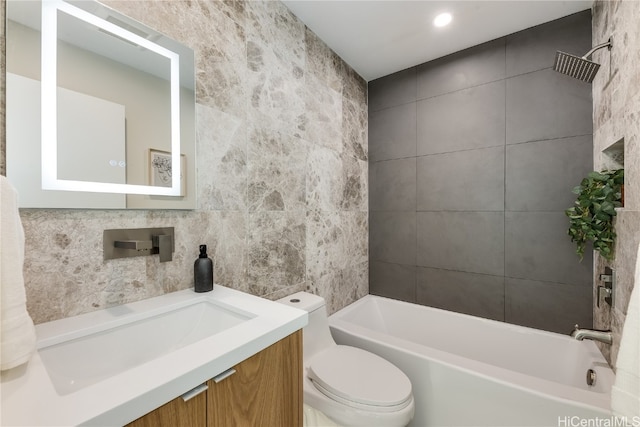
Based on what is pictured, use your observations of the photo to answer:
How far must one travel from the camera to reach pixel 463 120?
6.81ft

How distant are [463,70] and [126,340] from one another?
2672 mm

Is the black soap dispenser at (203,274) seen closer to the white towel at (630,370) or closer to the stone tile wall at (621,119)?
the white towel at (630,370)

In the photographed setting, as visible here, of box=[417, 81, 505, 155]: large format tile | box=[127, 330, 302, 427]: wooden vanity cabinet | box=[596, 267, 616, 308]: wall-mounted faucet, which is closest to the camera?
box=[127, 330, 302, 427]: wooden vanity cabinet

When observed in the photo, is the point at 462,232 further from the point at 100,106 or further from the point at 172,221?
the point at 100,106

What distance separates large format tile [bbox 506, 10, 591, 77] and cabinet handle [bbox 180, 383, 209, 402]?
8.32 feet

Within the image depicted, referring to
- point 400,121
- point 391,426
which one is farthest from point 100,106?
point 400,121

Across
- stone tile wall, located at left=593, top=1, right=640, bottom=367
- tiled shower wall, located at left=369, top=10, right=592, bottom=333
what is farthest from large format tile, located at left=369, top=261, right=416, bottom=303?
stone tile wall, located at left=593, top=1, right=640, bottom=367

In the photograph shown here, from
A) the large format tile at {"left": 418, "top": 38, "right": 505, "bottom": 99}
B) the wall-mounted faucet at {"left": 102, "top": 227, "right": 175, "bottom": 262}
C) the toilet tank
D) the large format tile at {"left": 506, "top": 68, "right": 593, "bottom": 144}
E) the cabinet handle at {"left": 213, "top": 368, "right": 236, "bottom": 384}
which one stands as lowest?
the toilet tank

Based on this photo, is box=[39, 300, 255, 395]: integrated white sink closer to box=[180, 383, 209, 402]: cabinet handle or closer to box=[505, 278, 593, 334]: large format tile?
box=[180, 383, 209, 402]: cabinet handle

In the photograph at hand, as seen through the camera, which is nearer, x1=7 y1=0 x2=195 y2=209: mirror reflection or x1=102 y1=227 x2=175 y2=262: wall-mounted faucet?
x1=7 y1=0 x2=195 y2=209: mirror reflection

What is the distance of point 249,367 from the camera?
69cm

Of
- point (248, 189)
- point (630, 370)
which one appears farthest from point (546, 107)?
point (248, 189)

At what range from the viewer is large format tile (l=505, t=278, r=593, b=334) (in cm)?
168

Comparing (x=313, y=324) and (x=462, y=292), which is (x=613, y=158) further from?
(x=313, y=324)
